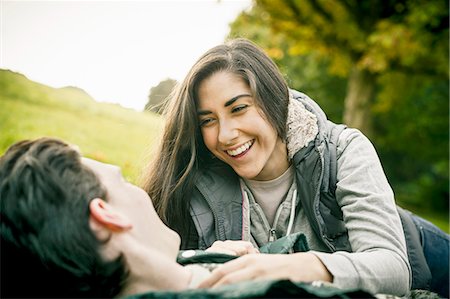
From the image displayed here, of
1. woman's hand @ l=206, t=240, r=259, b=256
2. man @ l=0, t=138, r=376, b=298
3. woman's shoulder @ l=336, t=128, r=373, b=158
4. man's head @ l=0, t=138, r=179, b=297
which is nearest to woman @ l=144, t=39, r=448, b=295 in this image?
woman's shoulder @ l=336, t=128, r=373, b=158

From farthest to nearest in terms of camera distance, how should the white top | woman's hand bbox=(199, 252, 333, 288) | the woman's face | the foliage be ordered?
1. the foliage
2. the white top
3. the woman's face
4. woman's hand bbox=(199, 252, 333, 288)

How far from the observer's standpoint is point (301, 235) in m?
2.37

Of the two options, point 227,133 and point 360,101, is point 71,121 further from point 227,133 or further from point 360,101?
point 360,101

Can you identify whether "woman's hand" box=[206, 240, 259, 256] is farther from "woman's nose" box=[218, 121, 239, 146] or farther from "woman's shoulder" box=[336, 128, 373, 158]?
"woman's shoulder" box=[336, 128, 373, 158]

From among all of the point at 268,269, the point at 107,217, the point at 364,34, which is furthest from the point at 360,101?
the point at 107,217

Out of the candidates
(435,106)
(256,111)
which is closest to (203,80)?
(256,111)

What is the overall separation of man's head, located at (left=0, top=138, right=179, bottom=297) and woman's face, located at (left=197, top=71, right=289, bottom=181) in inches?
48.4

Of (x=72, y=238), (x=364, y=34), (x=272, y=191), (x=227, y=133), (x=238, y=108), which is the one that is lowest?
(x=72, y=238)

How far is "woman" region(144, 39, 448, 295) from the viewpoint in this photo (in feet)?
9.16

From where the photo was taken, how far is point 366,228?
2.42m

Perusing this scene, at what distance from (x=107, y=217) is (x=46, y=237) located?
203mm

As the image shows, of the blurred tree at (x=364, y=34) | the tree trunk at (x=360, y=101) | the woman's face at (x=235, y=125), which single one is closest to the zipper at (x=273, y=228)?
the woman's face at (x=235, y=125)

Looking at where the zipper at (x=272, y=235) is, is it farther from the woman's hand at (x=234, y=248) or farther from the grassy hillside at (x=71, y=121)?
the grassy hillside at (x=71, y=121)

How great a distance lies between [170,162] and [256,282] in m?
1.73
